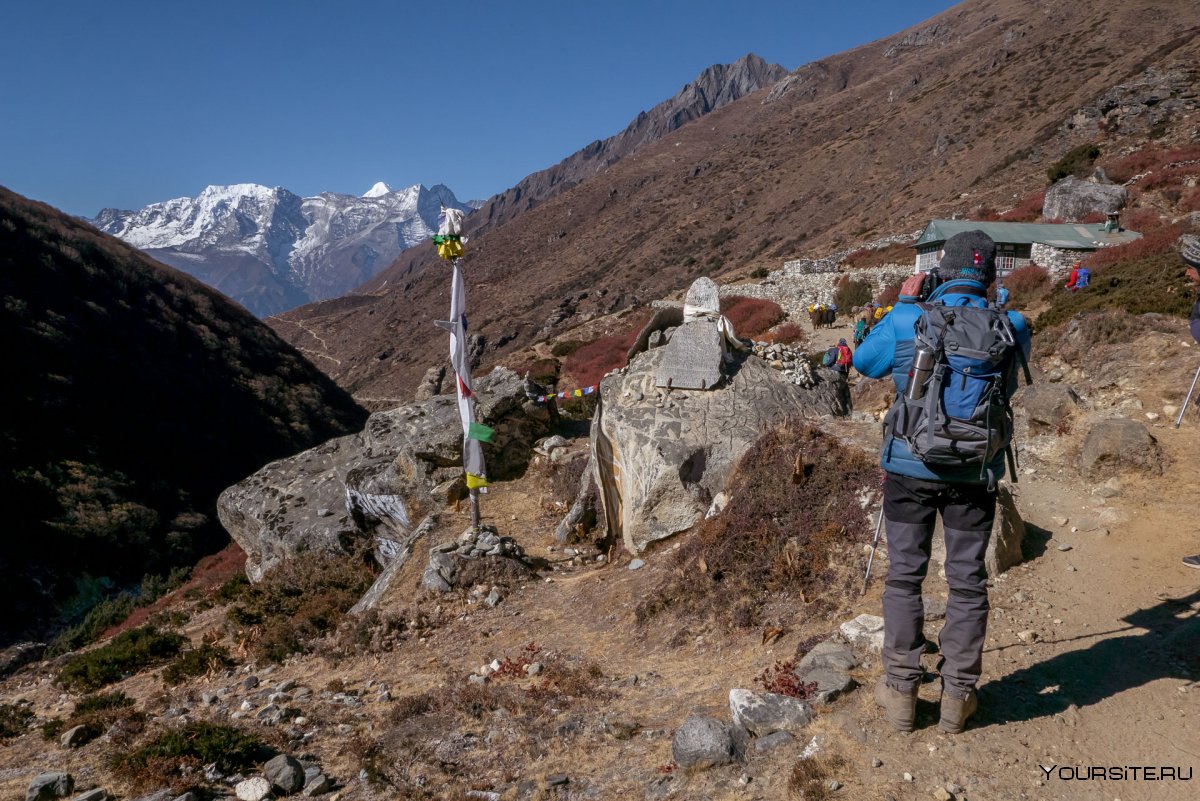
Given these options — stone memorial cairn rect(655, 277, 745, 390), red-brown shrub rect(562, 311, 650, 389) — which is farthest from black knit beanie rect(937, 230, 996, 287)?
red-brown shrub rect(562, 311, 650, 389)

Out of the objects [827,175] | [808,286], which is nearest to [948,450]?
[808,286]

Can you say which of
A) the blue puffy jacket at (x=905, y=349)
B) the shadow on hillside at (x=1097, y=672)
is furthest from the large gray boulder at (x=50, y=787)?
the shadow on hillside at (x=1097, y=672)

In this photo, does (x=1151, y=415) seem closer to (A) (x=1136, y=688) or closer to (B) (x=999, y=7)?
(A) (x=1136, y=688)

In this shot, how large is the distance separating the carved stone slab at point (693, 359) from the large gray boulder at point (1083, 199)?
34.2m

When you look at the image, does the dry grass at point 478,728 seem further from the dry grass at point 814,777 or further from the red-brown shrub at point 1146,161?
the red-brown shrub at point 1146,161

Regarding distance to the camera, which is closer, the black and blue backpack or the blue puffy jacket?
the black and blue backpack

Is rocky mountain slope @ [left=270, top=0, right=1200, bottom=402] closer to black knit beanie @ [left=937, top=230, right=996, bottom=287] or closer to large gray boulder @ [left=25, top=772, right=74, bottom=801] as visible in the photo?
black knit beanie @ [left=937, top=230, right=996, bottom=287]

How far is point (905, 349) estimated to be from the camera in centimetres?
367

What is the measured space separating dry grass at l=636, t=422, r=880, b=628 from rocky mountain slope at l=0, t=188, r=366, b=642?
20.5m

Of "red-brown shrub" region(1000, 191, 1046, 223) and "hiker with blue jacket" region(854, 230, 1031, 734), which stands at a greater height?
"red-brown shrub" region(1000, 191, 1046, 223)

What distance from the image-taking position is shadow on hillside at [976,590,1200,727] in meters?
4.11

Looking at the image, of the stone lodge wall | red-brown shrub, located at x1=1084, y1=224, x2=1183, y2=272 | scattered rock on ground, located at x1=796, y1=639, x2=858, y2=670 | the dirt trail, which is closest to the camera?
the dirt trail

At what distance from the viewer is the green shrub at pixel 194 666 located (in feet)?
28.5

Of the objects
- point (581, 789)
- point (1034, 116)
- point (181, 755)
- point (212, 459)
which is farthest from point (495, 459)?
point (1034, 116)
